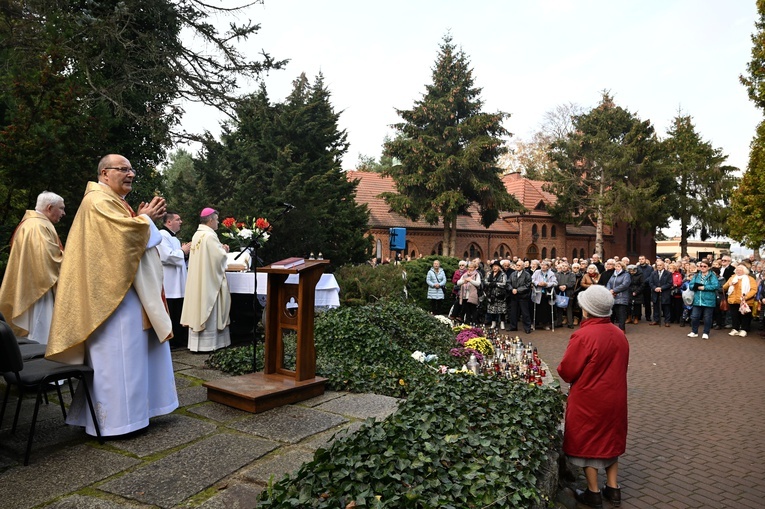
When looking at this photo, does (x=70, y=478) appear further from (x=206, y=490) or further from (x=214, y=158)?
(x=214, y=158)

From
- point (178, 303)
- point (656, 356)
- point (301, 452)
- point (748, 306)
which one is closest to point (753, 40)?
point (748, 306)

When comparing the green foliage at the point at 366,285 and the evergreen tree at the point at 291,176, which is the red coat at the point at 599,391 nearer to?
the green foliage at the point at 366,285

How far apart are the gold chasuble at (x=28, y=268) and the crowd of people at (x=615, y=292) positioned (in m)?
11.0

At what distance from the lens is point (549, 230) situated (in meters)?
47.2

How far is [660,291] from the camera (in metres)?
16.1

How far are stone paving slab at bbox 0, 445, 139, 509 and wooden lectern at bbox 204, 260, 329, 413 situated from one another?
1.28 m

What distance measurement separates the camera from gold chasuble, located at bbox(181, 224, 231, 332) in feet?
26.7

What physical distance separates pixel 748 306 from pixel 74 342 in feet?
48.6

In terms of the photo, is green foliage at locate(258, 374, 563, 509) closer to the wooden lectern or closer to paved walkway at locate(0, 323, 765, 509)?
paved walkway at locate(0, 323, 765, 509)

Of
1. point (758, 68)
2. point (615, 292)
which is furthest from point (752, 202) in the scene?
point (615, 292)

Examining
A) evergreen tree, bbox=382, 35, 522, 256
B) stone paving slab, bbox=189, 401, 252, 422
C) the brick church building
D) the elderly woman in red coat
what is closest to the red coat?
the elderly woman in red coat

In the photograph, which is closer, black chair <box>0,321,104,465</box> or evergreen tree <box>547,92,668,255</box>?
black chair <box>0,321,104,465</box>

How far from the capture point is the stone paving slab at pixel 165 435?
4.12 meters

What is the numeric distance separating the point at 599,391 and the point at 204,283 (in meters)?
5.76
